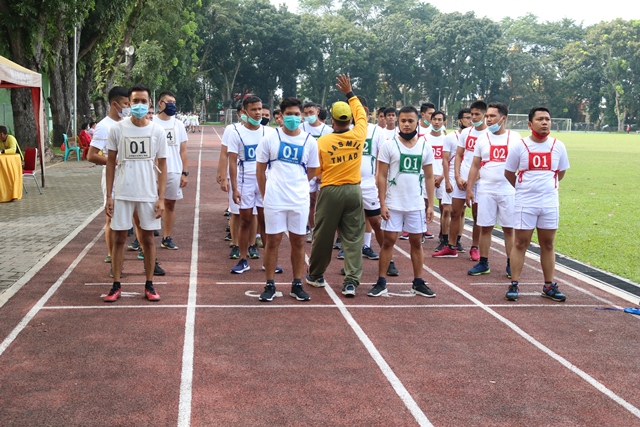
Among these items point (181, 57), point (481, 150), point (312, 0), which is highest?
point (312, 0)

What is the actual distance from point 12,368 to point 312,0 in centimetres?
10288

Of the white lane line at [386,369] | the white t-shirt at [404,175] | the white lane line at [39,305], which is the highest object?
the white t-shirt at [404,175]

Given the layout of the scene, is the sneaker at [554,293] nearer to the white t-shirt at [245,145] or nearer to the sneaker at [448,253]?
the sneaker at [448,253]

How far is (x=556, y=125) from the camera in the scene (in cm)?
8894

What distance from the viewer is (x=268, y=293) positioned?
23.6ft

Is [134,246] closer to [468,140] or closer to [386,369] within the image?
[468,140]

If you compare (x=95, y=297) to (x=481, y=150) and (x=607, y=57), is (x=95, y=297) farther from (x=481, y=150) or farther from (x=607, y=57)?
(x=607, y=57)

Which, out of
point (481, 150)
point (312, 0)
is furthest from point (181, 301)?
point (312, 0)

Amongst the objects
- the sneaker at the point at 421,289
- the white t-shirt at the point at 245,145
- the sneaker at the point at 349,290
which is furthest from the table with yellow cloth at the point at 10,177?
the sneaker at the point at 421,289

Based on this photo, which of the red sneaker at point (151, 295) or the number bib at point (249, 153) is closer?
the red sneaker at point (151, 295)

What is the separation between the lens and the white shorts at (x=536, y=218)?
24.3ft

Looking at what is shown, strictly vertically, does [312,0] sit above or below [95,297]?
above

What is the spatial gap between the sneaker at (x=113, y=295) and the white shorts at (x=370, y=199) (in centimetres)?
328

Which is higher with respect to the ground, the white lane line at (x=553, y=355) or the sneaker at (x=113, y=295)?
the sneaker at (x=113, y=295)
